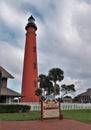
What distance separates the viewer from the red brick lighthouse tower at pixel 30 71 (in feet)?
138

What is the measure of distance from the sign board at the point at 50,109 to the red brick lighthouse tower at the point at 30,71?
23.2m

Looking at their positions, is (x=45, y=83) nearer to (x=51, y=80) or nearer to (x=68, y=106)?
(x=51, y=80)

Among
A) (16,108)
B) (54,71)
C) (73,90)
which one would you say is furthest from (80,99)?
(16,108)

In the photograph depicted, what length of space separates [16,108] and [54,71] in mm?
21724

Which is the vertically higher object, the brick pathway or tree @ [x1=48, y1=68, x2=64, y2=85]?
tree @ [x1=48, y1=68, x2=64, y2=85]

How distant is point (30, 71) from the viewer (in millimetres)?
42219

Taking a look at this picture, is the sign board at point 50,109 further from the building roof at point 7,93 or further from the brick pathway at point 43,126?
the building roof at point 7,93

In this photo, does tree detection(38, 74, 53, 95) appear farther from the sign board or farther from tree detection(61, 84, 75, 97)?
the sign board

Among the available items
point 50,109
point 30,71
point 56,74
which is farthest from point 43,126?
point 56,74

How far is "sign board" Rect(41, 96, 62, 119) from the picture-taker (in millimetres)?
17344

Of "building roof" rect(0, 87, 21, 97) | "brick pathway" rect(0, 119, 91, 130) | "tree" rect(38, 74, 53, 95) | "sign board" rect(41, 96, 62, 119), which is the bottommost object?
"brick pathway" rect(0, 119, 91, 130)

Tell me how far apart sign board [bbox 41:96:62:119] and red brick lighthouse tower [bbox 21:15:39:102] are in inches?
912

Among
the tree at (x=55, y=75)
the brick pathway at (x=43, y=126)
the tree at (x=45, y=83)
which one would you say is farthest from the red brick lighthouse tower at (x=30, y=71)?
the brick pathway at (x=43, y=126)

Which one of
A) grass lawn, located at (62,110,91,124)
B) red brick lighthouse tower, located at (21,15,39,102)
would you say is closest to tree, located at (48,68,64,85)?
red brick lighthouse tower, located at (21,15,39,102)
